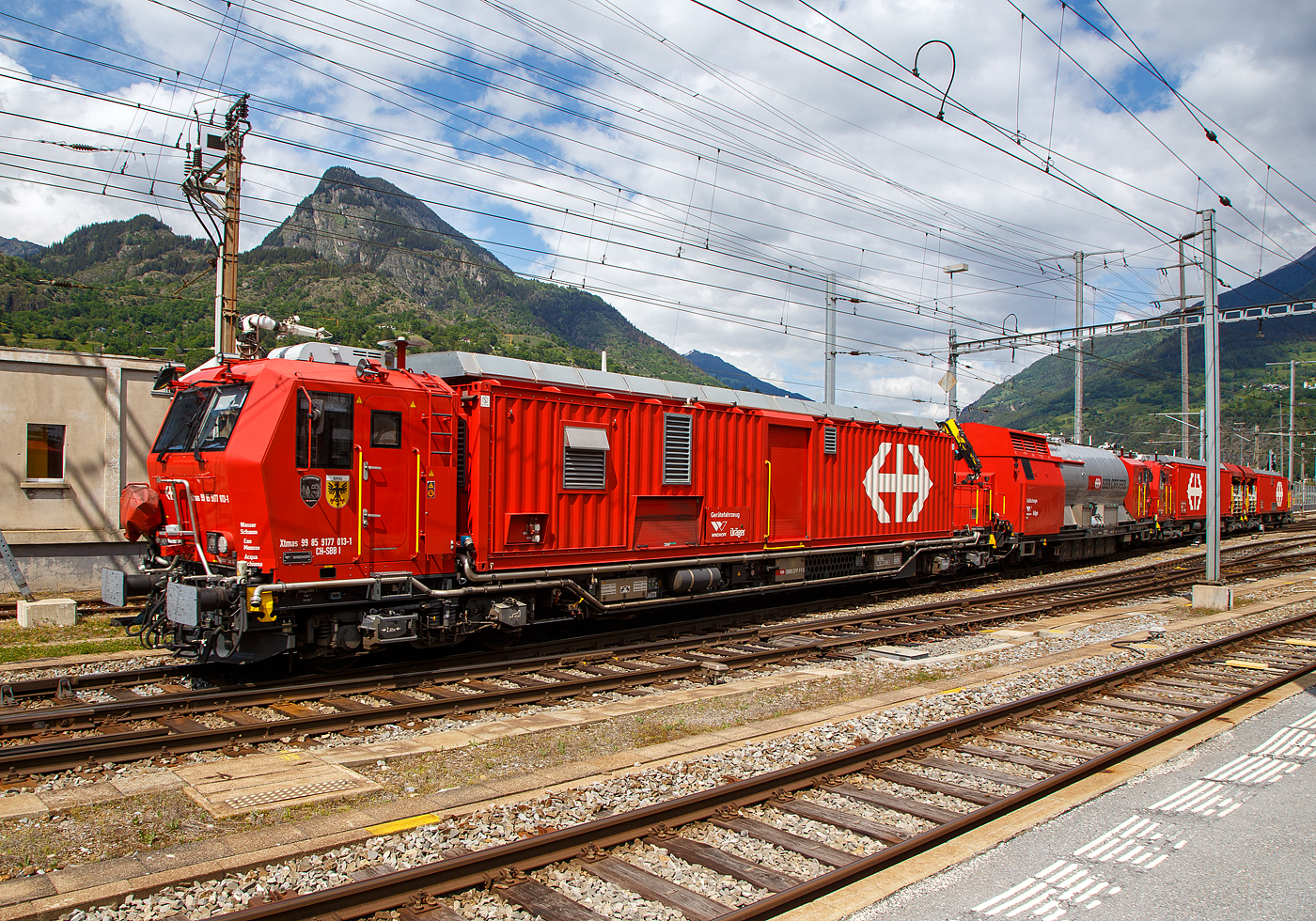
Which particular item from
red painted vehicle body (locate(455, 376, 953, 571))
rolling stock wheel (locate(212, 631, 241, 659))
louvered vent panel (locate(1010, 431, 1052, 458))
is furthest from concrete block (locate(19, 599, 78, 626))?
louvered vent panel (locate(1010, 431, 1052, 458))

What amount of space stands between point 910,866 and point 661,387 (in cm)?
912

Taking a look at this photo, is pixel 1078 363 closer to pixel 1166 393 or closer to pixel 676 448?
pixel 676 448

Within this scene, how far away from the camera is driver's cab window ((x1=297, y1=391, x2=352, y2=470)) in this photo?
358 inches

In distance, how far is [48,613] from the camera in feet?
44.0

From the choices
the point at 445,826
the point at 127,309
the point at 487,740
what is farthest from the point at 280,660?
the point at 127,309

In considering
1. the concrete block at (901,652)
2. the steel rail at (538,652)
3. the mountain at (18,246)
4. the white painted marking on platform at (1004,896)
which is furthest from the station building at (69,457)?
the mountain at (18,246)

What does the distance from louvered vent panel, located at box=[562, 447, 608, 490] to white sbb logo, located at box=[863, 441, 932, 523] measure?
7154 millimetres

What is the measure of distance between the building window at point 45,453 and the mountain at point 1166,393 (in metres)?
72.0

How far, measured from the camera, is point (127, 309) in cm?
4184

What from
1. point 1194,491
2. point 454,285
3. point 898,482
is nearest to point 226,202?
point 898,482

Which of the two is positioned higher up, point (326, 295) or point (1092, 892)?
point (326, 295)

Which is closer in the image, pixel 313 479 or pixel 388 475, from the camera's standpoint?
pixel 313 479

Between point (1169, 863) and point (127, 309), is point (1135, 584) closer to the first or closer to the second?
point (1169, 863)

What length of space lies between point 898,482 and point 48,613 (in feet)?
52.7
